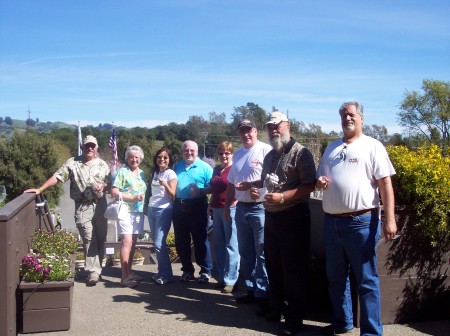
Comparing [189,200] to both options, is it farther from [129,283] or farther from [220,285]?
[129,283]

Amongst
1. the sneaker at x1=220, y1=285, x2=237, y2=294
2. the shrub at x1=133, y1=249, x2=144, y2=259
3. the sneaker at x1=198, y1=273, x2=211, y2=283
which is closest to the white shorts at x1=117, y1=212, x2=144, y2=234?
the sneaker at x1=198, y1=273, x2=211, y2=283

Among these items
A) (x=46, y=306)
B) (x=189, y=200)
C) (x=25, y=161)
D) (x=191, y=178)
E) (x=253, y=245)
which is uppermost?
(x=25, y=161)

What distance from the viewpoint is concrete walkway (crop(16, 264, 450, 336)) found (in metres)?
4.78

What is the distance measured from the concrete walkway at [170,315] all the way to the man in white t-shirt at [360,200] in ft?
1.87

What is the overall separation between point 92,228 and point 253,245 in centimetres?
227

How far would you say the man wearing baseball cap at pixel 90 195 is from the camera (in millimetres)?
6477

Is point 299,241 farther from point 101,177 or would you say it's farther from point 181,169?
point 101,177

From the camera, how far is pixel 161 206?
6719 mm

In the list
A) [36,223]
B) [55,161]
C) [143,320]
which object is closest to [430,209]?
[143,320]

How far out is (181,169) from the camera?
6.73 m

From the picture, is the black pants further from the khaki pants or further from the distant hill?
the distant hill

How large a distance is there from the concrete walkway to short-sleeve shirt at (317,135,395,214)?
3.85ft

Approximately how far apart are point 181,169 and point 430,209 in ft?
10.3

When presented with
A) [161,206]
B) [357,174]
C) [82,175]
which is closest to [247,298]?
[161,206]
